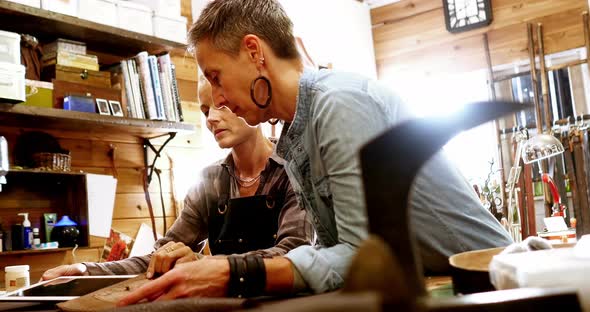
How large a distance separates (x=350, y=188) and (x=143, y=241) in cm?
258

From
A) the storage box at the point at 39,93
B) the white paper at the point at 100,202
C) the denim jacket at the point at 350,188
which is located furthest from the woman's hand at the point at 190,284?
the white paper at the point at 100,202

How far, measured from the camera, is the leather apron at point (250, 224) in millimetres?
2049

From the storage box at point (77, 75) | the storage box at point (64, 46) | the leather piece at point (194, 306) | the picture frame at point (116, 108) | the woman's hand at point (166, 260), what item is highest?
the storage box at point (64, 46)

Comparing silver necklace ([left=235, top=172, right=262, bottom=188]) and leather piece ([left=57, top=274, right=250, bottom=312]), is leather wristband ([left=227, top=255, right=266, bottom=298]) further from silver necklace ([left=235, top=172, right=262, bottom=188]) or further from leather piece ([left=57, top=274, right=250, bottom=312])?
silver necklace ([left=235, top=172, right=262, bottom=188])

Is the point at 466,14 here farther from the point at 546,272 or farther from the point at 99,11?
the point at 546,272

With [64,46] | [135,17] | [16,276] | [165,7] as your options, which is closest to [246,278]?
[16,276]

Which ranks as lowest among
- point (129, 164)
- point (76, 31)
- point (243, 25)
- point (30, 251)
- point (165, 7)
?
point (30, 251)

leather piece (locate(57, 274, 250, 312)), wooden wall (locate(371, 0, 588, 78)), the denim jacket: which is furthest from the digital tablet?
wooden wall (locate(371, 0, 588, 78))

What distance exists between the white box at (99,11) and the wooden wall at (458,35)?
3.45m

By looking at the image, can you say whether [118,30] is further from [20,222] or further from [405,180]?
[405,180]

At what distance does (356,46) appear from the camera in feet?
18.3

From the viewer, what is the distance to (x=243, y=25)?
3.94 feet

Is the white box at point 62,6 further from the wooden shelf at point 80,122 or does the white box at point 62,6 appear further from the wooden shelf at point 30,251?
the wooden shelf at point 30,251

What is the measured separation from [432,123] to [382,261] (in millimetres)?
115
